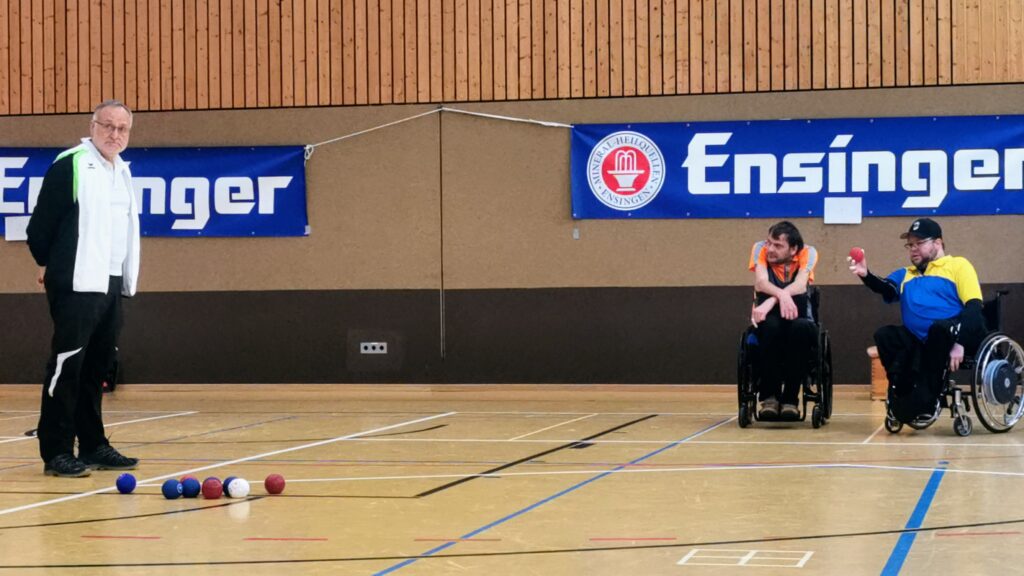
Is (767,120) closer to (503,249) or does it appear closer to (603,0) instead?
(603,0)

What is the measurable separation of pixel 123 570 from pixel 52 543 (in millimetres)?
478

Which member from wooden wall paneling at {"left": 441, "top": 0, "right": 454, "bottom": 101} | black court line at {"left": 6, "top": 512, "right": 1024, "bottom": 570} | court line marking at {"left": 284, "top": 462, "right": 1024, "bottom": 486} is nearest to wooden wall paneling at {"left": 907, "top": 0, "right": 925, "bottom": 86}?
wooden wall paneling at {"left": 441, "top": 0, "right": 454, "bottom": 101}

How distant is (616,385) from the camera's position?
386 inches

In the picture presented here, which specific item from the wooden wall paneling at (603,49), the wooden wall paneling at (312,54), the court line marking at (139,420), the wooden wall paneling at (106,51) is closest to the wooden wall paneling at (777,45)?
the wooden wall paneling at (603,49)

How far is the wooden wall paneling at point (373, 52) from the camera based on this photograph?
1011cm

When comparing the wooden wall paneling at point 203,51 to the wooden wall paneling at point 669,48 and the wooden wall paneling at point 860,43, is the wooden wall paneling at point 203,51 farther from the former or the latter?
the wooden wall paneling at point 860,43

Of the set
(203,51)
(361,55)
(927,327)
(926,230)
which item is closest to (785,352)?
(927,327)

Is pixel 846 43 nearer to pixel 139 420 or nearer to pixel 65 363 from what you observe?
pixel 139 420

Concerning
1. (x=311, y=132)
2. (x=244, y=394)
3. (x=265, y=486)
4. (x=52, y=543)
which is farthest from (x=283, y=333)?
(x=52, y=543)

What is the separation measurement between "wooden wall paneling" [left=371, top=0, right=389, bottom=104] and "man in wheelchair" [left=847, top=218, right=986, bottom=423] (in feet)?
15.8

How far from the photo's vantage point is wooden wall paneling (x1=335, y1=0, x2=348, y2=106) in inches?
400

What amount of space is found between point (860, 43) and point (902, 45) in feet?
0.94

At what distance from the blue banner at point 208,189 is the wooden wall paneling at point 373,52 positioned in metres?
0.71

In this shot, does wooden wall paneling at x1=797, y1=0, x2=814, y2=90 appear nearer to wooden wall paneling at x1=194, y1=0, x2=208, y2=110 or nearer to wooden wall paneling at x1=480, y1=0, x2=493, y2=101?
wooden wall paneling at x1=480, y1=0, x2=493, y2=101
